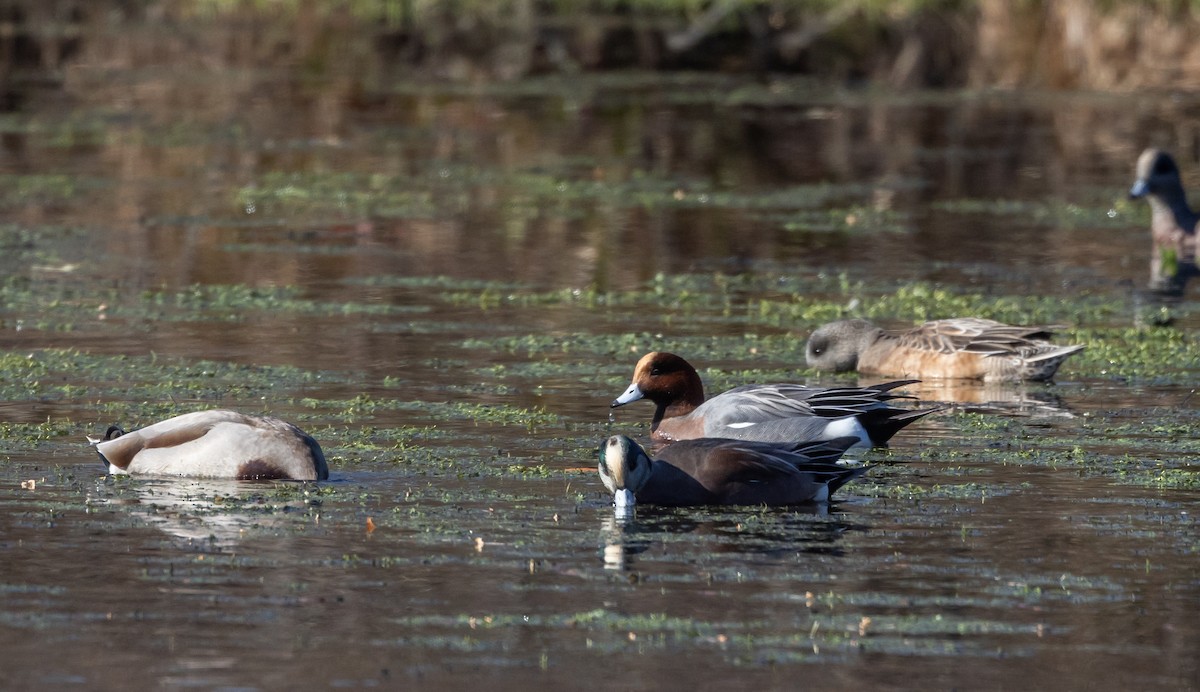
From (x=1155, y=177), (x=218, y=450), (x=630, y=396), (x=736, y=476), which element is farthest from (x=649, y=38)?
(x=736, y=476)

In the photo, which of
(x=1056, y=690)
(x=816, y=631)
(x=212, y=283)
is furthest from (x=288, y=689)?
(x=212, y=283)

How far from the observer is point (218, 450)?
882 cm

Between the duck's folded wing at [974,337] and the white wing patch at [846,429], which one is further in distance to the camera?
the duck's folded wing at [974,337]

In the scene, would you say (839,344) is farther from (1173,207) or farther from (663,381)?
(1173,207)

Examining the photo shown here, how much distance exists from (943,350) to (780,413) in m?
2.51

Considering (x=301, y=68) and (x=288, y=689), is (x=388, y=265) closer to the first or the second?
(x=288, y=689)

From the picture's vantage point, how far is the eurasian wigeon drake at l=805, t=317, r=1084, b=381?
1194 centimetres

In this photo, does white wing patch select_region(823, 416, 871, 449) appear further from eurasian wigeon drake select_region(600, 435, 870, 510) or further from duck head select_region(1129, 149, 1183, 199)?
duck head select_region(1129, 149, 1183, 199)

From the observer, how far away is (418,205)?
19031 millimetres

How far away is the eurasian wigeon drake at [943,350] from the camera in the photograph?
11.9m

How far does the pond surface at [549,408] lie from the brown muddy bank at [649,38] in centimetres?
570

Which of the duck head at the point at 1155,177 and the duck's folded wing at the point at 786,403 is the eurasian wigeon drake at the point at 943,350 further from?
the duck head at the point at 1155,177

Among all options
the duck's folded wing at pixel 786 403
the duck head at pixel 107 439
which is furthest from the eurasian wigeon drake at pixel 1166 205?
the duck head at pixel 107 439

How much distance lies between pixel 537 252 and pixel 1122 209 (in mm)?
6208
